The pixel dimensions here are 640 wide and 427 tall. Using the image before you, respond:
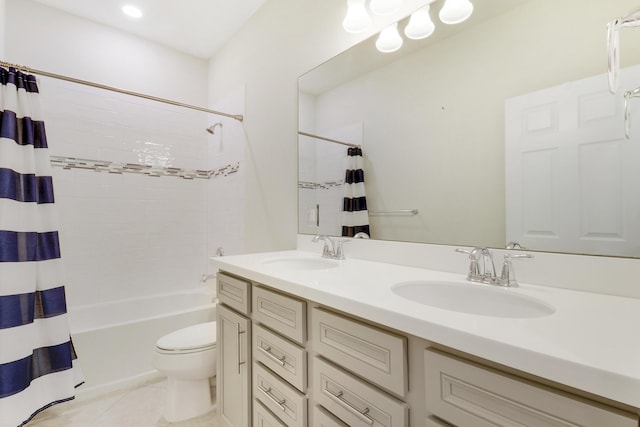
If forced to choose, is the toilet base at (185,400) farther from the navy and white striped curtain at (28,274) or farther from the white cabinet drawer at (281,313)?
the white cabinet drawer at (281,313)

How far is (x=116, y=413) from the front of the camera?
5.71ft

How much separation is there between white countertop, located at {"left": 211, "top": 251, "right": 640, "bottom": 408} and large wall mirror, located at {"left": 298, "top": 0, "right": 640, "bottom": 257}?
0.74 ft

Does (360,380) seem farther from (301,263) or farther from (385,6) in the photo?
(385,6)

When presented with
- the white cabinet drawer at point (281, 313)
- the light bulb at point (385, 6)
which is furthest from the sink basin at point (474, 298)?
the light bulb at point (385, 6)

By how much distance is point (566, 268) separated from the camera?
87 centimetres

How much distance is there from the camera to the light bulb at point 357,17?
1406 mm

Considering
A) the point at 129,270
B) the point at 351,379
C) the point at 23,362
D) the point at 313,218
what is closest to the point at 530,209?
the point at 351,379

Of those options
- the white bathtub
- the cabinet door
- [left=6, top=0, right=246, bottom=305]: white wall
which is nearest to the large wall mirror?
A: the cabinet door

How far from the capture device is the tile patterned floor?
5.39 ft

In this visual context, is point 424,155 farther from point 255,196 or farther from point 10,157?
point 10,157

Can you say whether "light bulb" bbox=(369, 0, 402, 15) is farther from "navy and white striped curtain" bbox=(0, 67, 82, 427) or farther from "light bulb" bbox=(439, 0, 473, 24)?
"navy and white striped curtain" bbox=(0, 67, 82, 427)

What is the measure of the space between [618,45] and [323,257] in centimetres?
130

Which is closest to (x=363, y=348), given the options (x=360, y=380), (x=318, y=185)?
(x=360, y=380)

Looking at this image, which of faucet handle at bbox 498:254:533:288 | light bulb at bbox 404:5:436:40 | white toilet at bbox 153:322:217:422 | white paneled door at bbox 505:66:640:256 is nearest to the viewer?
white paneled door at bbox 505:66:640:256
